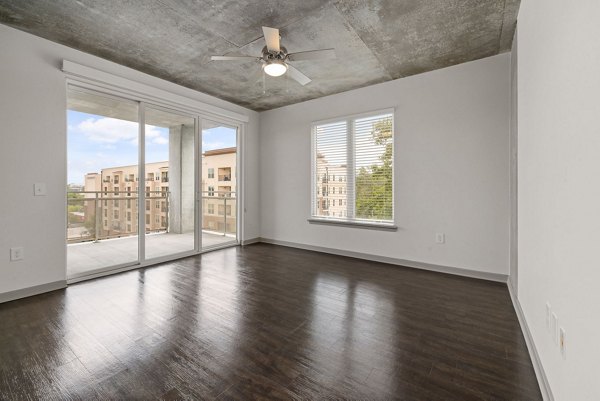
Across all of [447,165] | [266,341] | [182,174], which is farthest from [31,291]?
[447,165]

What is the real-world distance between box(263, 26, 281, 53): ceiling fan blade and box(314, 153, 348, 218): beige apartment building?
2.52 metres

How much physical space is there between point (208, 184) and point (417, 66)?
153 inches

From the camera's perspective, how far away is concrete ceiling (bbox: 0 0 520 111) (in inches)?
98.6

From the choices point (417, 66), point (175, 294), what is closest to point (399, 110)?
point (417, 66)

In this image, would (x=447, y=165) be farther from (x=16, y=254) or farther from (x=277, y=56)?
(x=16, y=254)

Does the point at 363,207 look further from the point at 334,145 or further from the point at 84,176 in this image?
the point at 84,176

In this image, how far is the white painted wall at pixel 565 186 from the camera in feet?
3.27

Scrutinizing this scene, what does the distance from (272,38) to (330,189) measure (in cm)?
291

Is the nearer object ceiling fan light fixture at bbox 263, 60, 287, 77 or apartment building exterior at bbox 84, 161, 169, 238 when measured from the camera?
ceiling fan light fixture at bbox 263, 60, 287, 77

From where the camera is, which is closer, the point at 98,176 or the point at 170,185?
the point at 98,176

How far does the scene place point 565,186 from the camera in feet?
4.19

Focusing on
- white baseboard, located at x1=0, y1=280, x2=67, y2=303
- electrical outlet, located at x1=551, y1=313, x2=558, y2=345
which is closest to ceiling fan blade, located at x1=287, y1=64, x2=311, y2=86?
electrical outlet, located at x1=551, y1=313, x2=558, y2=345

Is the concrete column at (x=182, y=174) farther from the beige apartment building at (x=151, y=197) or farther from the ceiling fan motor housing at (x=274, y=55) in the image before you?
the ceiling fan motor housing at (x=274, y=55)

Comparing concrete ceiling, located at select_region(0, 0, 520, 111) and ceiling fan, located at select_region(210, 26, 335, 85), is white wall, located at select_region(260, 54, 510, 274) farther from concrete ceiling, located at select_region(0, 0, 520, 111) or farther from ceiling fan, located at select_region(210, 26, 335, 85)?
ceiling fan, located at select_region(210, 26, 335, 85)
